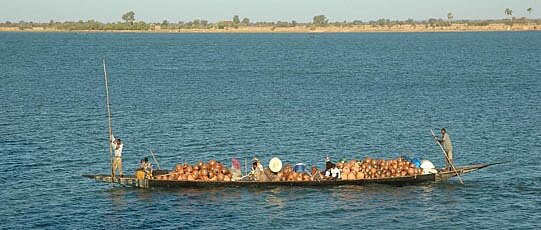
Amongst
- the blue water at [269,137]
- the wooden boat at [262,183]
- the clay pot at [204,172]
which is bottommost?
the blue water at [269,137]

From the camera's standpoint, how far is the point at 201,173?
1831 inches

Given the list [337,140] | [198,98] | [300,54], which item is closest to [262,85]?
[198,98]

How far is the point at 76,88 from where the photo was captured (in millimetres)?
98375

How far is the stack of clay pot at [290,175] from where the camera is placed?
4666 cm

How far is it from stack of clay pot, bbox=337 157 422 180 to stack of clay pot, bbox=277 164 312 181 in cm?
189

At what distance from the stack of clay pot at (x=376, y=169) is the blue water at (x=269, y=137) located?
74cm

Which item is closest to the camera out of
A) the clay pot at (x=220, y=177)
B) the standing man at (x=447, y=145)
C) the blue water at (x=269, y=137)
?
the blue water at (x=269, y=137)

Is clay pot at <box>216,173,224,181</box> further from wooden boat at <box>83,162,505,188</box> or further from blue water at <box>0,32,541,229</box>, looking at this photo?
blue water at <box>0,32,541,229</box>

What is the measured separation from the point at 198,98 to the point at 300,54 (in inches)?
3758

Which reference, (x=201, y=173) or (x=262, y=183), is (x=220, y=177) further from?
(x=262, y=183)

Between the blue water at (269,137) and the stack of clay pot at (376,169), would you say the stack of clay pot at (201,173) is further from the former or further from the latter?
the stack of clay pot at (376,169)

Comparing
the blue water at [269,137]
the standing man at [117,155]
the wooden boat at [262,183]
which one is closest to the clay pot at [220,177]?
the wooden boat at [262,183]

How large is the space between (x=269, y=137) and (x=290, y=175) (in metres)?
17.2

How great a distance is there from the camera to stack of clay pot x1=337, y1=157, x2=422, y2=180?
152 ft
